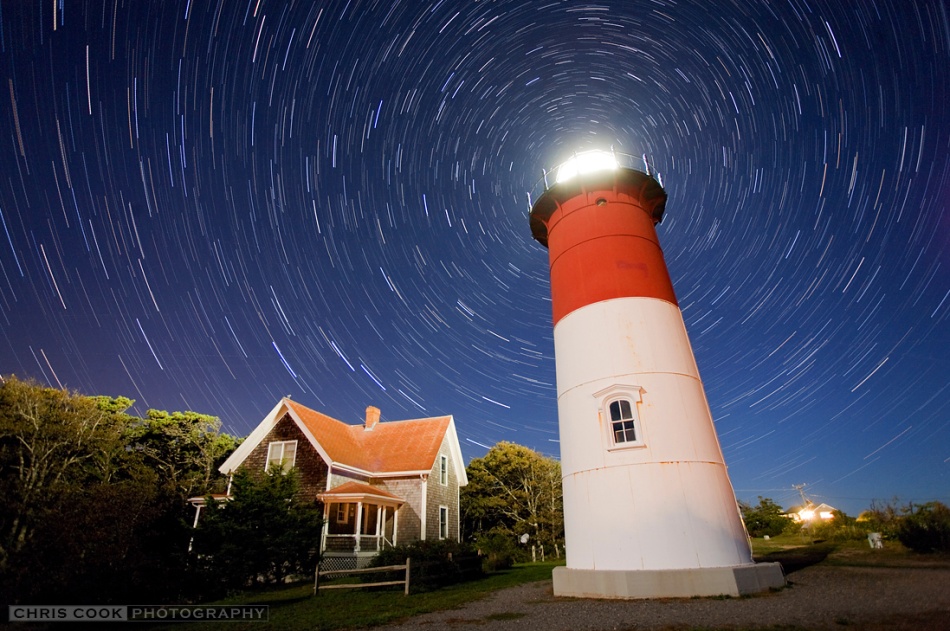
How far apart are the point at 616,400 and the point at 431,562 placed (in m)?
7.73

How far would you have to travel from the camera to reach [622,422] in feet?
35.9

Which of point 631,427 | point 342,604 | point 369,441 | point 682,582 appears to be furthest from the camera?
point 369,441

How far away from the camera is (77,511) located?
10.1 meters

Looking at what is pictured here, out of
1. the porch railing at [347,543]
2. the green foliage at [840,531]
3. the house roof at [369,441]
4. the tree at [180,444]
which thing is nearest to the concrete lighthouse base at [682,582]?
the porch railing at [347,543]

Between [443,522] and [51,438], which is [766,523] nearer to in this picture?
[443,522]

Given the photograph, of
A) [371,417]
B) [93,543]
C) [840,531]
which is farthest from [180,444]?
[840,531]

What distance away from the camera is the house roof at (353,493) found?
1889 cm

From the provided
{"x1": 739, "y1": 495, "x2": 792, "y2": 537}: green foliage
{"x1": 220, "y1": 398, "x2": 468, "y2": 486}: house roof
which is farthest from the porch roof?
{"x1": 739, "y1": 495, "x2": 792, "y2": 537}: green foliage

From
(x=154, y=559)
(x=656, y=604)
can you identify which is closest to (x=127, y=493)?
(x=154, y=559)

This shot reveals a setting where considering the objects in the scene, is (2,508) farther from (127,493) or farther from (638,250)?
(638,250)

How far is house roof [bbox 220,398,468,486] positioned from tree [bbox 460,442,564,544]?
165 inches

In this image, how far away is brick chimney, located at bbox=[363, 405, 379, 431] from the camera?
27633 millimetres

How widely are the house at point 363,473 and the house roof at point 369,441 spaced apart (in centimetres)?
5

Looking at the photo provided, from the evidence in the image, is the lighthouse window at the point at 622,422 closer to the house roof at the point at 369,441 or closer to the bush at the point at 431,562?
the bush at the point at 431,562
